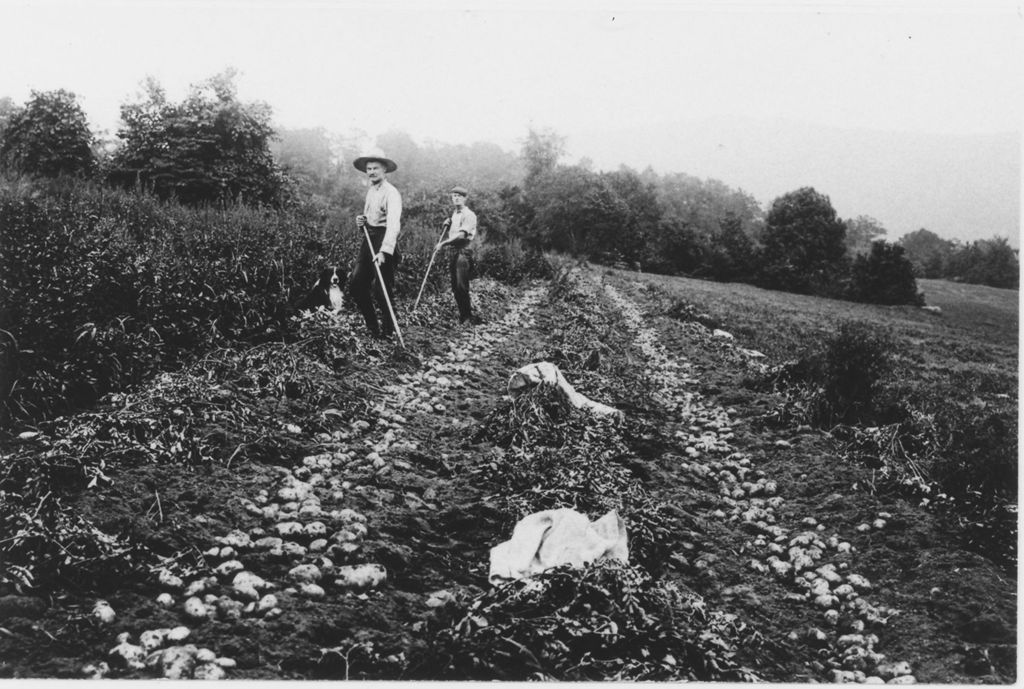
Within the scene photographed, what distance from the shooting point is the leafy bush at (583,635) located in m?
2.41

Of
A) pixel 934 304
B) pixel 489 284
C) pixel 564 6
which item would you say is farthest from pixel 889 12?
pixel 934 304

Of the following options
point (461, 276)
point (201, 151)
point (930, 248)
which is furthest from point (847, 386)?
point (201, 151)

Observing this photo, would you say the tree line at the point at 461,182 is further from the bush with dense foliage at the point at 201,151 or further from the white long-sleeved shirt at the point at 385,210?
the white long-sleeved shirt at the point at 385,210

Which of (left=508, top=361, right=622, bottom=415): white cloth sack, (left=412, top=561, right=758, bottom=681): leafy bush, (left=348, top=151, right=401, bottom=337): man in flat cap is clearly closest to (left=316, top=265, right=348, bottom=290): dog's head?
(left=348, top=151, right=401, bottom=337): man in flat cap

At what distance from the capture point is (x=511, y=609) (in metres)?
2.57

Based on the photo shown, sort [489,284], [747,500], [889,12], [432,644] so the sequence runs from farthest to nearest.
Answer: [489,284]
[889,12]
[747,500]
[432,644]

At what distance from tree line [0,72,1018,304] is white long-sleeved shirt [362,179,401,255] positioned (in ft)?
2.16

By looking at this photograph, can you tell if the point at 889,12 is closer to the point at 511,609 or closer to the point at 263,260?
the point at 511,609

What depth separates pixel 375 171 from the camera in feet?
22.1

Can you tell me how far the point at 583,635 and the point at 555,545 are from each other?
1.58 ft

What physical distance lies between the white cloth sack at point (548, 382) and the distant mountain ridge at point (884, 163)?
2.74 meters

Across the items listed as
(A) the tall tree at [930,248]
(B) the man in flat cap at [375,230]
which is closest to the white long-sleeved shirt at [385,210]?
(B) the man in flat cap at [375,230]

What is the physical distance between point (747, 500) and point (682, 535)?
0.85 metres

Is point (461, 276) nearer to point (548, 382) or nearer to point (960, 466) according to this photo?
point (548, 382)
